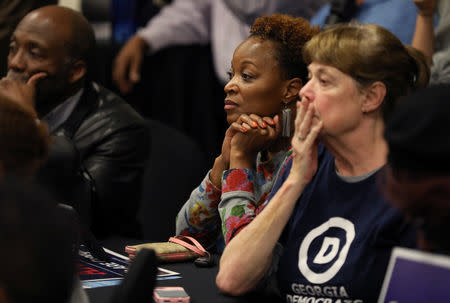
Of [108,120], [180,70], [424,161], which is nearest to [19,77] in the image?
[108,120]

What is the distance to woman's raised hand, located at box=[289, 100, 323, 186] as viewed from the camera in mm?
1744

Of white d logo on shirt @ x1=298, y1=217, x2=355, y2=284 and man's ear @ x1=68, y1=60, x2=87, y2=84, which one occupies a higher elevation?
man's ear @ x1=68, y1=60, x2=87, y2=84

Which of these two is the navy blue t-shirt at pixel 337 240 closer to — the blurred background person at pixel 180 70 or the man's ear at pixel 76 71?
the man's ear at pixel 76 71

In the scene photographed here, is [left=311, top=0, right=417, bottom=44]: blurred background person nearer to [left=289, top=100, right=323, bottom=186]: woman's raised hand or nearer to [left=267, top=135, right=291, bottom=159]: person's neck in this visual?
[left=267, top=135, right=291, bottom=159]: person's neck

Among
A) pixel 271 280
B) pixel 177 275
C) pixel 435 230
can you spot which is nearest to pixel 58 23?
pixel 177 275

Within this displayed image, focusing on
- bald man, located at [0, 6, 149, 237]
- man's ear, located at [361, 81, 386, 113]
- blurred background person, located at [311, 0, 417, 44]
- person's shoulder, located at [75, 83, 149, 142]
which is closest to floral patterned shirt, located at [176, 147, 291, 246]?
man's ear, located at [361, 81, 386, 113]

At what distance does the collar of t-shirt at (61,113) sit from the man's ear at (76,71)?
0.19 ft

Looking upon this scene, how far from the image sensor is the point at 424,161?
118 centimetres

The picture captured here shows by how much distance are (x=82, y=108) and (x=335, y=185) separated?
1306 millimetres

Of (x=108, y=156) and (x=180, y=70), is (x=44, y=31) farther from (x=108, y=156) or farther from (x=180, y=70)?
(x=180, y=70)

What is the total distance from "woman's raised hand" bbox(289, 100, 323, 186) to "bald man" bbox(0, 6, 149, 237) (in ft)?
3.32

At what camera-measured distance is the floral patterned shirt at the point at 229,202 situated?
193 cm

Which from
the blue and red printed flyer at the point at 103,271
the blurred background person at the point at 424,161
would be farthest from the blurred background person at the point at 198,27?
the blurred background person at the point at 424,161

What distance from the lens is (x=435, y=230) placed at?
4.03 ft
